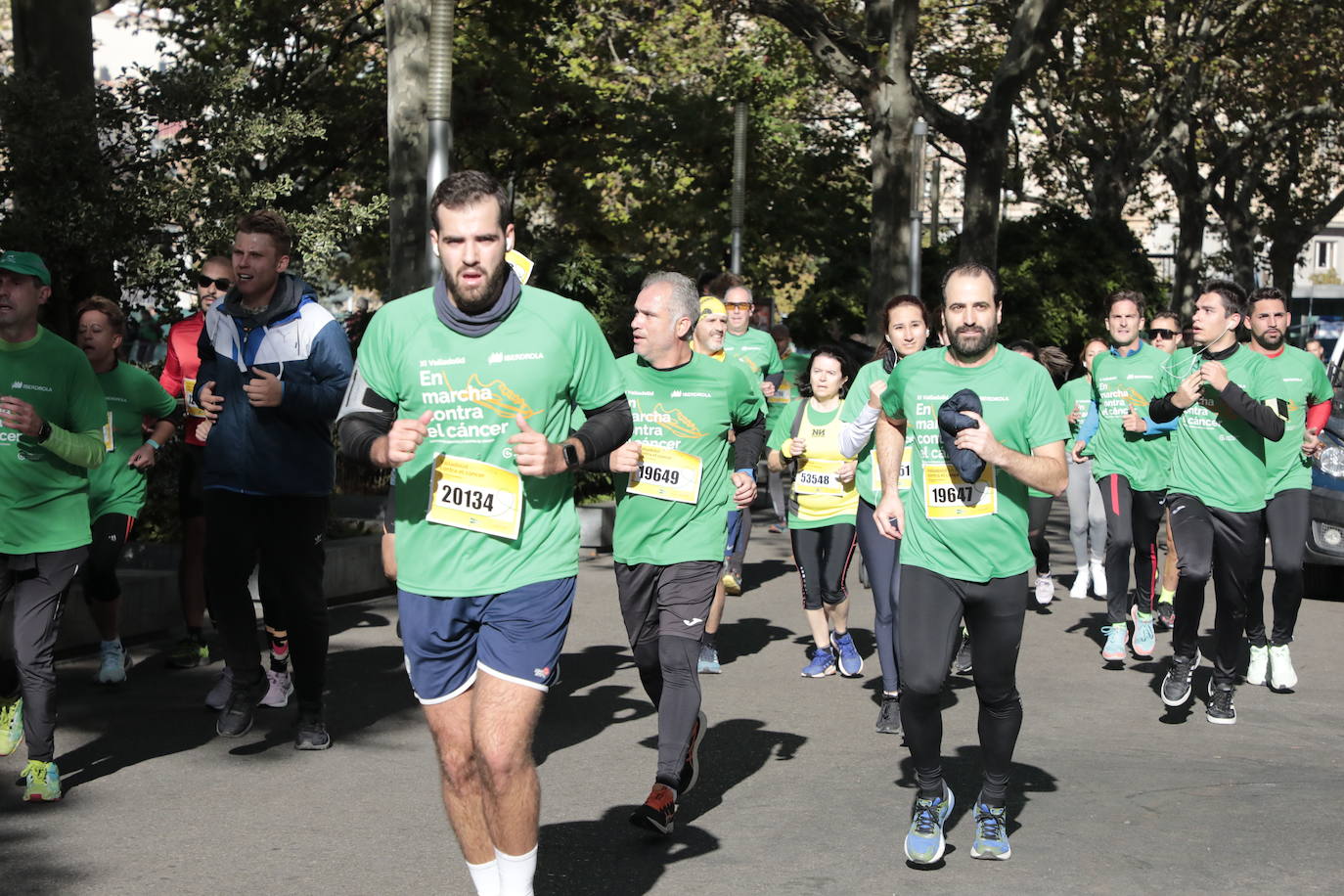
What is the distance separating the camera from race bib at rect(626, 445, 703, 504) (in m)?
6.87

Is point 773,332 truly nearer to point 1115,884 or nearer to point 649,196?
point 649,196

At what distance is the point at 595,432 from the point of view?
4625mm

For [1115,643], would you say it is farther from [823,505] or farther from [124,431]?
[124,431]

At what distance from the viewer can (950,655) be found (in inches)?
227

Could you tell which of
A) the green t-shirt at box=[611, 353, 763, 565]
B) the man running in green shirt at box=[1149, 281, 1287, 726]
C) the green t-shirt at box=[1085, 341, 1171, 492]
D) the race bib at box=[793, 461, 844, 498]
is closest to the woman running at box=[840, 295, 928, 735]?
the race bib at box=[793, 461, 844, 498]

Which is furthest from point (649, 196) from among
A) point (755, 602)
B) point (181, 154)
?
point (755, 602)

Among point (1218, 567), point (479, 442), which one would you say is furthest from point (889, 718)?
point (479, 442)

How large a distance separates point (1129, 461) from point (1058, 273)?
2004 cm

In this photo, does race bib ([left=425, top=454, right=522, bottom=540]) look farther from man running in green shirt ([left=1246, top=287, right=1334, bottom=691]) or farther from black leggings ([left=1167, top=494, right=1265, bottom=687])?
man running in green shirt ([left=1246, top=287, right=1334, bottom=691])

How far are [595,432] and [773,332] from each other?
13387mm

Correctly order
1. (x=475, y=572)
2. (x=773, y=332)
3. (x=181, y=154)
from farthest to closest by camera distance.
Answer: (x=773, y=332), (x=181, y=154), (x=475, y=572)

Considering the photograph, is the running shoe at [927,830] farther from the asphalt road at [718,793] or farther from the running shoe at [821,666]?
the running shoe at [821,666]

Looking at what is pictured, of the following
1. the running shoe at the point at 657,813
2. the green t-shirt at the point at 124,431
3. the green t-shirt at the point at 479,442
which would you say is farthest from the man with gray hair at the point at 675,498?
the green t-shirt at the point at 124,431

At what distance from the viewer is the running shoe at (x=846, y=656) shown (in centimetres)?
924
